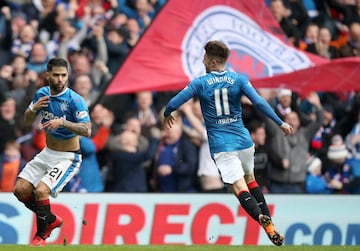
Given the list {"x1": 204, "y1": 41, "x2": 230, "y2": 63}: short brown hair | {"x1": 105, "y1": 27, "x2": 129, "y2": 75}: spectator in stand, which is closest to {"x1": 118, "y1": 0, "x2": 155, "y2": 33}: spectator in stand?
{"x1": 105, "y1": 27, "x2": 129, "y2": 75}: spectator in stand

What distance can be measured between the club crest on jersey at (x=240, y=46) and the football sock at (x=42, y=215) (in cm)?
447

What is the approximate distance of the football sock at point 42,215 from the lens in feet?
46.9

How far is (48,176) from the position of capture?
14375 millimetres

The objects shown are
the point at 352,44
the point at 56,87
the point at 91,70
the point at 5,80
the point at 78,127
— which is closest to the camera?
the point at 78,127

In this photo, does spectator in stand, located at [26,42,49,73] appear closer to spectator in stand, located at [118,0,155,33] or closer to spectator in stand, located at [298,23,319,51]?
spectator in stand, located at [118,0,155,33]

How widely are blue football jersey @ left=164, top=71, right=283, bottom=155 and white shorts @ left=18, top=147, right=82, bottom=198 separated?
143 centimetres

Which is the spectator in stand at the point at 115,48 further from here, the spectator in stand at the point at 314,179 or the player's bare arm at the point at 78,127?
the player's bare arm at the point at 78,127

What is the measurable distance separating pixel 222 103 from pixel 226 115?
17 cm

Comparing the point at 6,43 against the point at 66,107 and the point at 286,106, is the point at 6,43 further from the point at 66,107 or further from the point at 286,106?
the point at 66,107

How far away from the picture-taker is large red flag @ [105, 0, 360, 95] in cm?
1797

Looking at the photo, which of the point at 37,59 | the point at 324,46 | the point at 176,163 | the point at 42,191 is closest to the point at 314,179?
the point at 176,163

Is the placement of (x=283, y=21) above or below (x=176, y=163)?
above

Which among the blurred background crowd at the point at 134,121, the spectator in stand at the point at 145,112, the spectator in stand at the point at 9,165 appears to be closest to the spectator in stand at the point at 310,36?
the blurred background crowd at the point at 134,121

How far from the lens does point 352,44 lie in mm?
22109
